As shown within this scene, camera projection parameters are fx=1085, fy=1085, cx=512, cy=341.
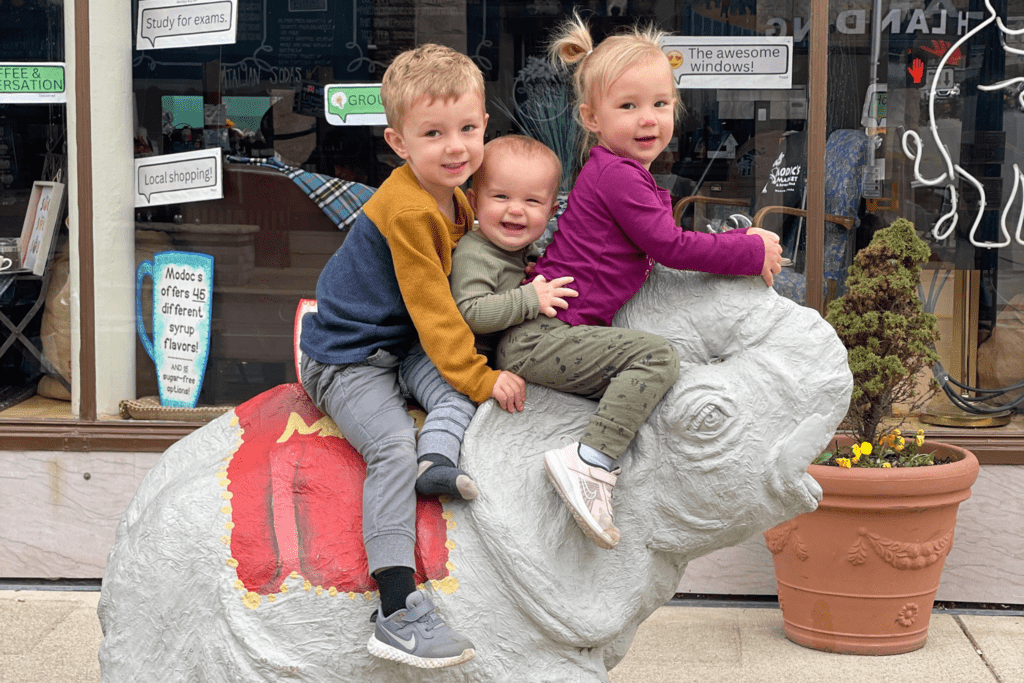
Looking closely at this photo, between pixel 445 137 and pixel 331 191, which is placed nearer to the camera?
pixel 445 137

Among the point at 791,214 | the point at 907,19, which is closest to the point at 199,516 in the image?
the point at 791,214

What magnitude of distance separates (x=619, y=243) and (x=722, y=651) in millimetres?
2339

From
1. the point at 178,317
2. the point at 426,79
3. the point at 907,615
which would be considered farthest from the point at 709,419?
the point at 178,317

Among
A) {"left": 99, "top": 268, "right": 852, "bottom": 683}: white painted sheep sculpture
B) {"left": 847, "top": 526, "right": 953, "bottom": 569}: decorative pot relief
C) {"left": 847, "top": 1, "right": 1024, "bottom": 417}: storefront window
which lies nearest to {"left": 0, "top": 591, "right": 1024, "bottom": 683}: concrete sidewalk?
{"left": 847, "top": 526, "right": 953, "bottom": 569}: decorative pot relief

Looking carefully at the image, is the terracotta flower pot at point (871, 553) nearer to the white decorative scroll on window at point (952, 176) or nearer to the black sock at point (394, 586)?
the white decorative scroll on window at point (952, 176)

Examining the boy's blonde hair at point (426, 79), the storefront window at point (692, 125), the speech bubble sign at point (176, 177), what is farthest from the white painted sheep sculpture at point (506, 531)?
the speech bubble sign at point (176, 177)

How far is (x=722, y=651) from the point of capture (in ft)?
13.4

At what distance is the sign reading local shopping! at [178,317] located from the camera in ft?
16.4

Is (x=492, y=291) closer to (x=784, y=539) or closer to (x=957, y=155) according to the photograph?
(x=784, y=539)

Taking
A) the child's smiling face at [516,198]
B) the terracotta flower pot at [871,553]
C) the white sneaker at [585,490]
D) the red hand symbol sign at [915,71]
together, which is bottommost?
the terracotta flower pot at [871,553]

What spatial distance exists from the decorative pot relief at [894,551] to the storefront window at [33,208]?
342cm

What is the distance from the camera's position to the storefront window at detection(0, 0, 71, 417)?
4.86 metres

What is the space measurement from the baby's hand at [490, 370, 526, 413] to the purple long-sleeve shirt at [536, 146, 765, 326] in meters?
0.17

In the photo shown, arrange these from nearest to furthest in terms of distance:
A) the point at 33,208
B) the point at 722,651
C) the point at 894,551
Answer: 1. the point at 894,551
2. the point at 722,651
3. the point at 33,208
